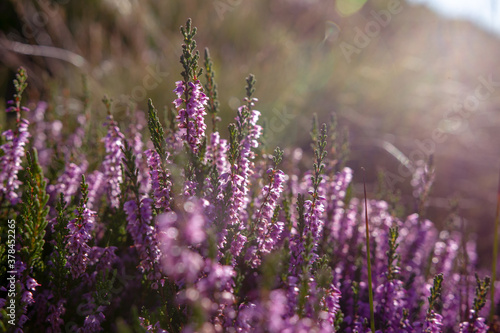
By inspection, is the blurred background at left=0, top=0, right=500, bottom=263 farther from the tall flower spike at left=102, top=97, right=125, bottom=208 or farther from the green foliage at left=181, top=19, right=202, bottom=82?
the green foliage at left=181, top=19, right=202, bottom=82

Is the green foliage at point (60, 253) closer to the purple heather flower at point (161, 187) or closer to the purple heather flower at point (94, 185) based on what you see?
the purple heather flower at point (161, 187)

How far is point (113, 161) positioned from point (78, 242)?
842 millimetres

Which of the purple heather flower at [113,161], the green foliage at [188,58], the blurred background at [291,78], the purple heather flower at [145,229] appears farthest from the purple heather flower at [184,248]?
the blurred background at [291,78]

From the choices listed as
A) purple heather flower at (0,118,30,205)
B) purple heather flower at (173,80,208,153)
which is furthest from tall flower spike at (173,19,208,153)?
purple heather flower at (0,118,30,205)

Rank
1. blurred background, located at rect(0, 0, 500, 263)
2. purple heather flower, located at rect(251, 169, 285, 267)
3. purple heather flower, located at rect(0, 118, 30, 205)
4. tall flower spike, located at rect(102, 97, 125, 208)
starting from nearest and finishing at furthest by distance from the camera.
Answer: purple heather flower, located at rect(251, 169, 285, 267)
purple heather flower, located at rect(0, 118, 30, 205)
tall flower spike, located at rect(102, 97, 125, 208)
blurred background, located at rect(0, 0, 500, 263)

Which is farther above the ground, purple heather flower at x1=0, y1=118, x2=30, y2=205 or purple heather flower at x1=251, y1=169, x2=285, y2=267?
purple heather flower at x1=0, y1=118, x2=30, y2=205

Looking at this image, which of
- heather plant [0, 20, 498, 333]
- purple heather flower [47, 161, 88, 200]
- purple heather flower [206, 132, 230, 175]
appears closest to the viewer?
heather plant [0, 20, 498, 333]

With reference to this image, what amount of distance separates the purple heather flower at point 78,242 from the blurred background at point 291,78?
2.72 metres

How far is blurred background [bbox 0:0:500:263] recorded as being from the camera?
6.25 metres

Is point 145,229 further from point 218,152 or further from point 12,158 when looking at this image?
point 12,158

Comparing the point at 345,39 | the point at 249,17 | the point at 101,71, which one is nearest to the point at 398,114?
the point at 345,39

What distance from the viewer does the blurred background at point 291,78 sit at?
6.25 meters

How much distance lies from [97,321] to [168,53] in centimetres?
613

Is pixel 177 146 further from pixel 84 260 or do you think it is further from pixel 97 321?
pixel 97 321
